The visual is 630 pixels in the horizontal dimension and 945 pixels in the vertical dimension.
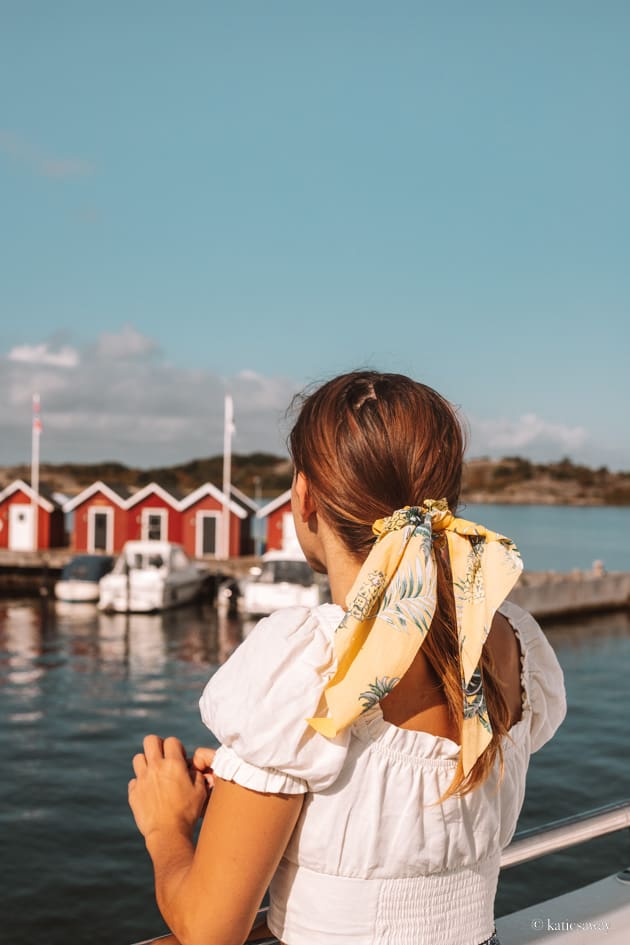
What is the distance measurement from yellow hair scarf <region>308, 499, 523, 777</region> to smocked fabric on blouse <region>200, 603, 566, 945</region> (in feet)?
0.15

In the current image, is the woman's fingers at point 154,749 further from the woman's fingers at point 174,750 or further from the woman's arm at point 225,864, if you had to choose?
the woman's arm at point 225,864

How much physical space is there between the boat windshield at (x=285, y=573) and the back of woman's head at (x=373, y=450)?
29.0 meters

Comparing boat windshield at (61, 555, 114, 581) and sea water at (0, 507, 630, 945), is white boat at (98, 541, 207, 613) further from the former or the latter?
boat windshield at (61, 555, 114, 581)

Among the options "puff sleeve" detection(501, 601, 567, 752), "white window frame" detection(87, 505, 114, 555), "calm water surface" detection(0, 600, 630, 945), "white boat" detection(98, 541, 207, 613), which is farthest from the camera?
"white window frame" detection(87, 505, 114, 555)

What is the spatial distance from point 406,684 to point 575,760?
1599 cm

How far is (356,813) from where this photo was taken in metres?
1.29

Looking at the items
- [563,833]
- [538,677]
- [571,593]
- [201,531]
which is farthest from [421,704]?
[201,531]

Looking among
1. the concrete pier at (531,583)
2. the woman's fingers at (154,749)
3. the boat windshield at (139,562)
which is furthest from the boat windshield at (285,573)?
the woman's fingers at (154,749)

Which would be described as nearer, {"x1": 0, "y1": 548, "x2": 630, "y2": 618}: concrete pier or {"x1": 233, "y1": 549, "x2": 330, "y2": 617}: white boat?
{"x1": 233, "y1": 549, "x2": 330, "y2": 617}: white boat

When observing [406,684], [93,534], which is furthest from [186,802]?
[93,534]

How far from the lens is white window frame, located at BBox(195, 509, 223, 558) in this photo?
38.8 m

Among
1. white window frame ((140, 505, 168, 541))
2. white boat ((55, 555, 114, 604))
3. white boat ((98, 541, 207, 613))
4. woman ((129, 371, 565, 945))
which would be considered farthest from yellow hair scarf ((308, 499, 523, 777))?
white window frame ((140, 505, 168, 541))

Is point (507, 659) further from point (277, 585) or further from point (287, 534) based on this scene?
point (287, 534)

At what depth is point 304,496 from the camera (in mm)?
1404
